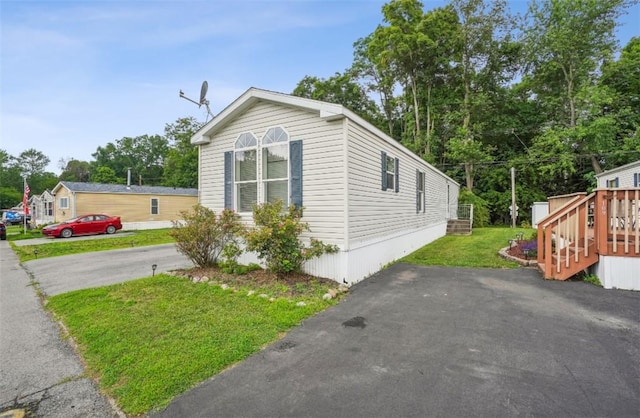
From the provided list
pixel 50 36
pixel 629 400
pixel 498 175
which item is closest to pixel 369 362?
pixel 629 400

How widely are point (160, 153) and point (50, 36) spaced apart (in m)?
48.0

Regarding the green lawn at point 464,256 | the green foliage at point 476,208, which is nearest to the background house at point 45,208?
the green lawn at point 464,256

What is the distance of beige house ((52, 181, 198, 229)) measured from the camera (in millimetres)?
19453

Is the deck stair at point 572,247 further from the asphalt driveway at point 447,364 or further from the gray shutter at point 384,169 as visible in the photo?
the gray shutter at point 384,169

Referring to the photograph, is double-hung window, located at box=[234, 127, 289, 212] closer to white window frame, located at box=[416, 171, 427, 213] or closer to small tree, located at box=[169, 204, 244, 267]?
small tree, located at box=[169, 204, 244, 267]

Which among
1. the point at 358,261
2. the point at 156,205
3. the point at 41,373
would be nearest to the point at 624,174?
the point at 358,261

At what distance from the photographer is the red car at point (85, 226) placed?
54.0 ft

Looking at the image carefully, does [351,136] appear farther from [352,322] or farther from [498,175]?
[498,175]

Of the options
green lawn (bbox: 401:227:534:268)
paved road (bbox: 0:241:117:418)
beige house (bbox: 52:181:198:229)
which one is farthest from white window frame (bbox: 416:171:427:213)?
beige house (bbox: 52:181:198:229)

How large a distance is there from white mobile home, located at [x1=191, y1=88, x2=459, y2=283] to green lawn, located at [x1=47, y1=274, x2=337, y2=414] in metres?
1.37

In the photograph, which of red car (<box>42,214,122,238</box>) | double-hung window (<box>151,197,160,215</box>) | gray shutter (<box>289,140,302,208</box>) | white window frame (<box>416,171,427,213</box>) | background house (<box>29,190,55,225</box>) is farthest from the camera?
background house (<box>29,190,55,225</box>)

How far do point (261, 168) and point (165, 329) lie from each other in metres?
4.09

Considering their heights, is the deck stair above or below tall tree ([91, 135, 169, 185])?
below

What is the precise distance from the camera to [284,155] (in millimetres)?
6633
